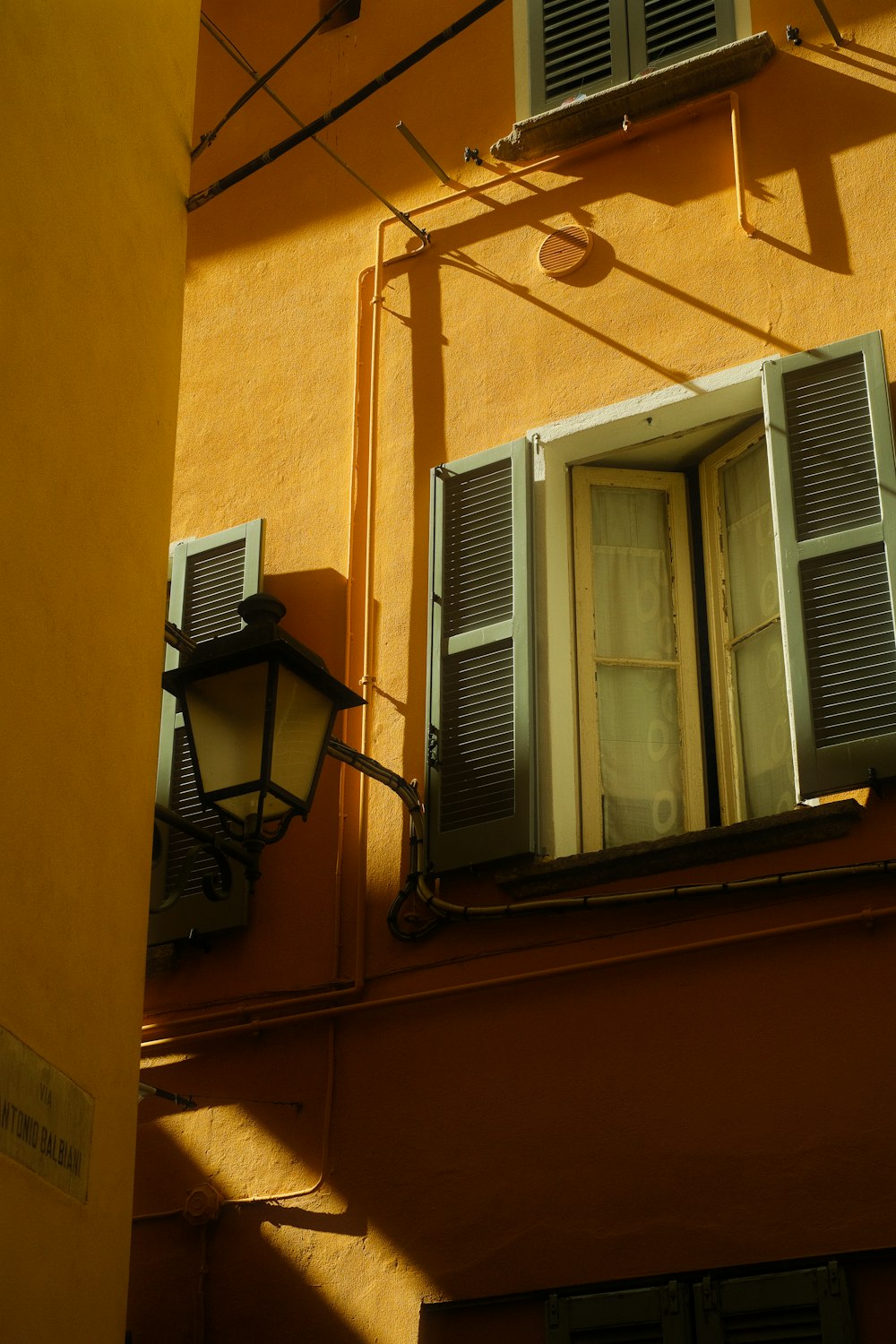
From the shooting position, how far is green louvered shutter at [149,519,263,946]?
6199 millimetres

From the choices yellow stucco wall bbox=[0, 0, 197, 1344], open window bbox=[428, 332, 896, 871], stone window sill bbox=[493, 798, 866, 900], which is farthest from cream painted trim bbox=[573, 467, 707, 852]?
yellow stucco wall bbox=[0, 0, 197, 1344]

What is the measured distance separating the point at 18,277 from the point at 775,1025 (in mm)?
2879

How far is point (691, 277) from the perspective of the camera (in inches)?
257

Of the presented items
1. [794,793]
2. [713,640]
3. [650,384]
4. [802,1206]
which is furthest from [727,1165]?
[650,384]

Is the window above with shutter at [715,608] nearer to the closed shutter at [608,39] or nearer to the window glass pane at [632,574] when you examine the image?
the window glass pane at [632,574]

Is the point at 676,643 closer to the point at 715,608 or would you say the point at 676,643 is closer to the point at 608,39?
the point at 715,608

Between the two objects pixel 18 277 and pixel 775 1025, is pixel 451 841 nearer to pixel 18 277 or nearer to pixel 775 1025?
pixel 775 1025

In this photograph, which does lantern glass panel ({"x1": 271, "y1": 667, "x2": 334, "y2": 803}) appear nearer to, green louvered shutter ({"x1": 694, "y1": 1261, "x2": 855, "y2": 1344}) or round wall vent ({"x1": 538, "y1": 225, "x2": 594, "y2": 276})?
green louvered shutter ({"x1": 694, "y1": 1261, "x2": 855, "y2": 1344})

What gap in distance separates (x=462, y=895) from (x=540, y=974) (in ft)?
1.40

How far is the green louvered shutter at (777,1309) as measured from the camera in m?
4.65

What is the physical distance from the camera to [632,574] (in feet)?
20.9

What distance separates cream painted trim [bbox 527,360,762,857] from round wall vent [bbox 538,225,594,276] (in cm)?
69

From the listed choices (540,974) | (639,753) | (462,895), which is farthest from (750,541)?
(540,974)

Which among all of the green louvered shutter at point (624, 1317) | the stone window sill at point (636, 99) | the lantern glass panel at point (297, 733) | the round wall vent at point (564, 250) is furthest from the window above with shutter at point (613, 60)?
the green louvered shutter at point (624, 1317)
